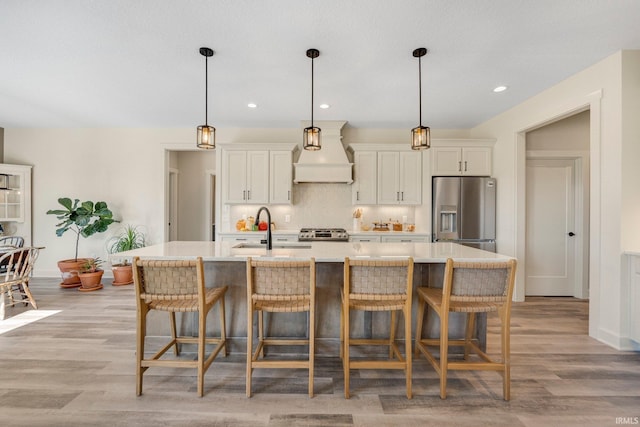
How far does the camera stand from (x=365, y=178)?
Answer: 473 centimetres

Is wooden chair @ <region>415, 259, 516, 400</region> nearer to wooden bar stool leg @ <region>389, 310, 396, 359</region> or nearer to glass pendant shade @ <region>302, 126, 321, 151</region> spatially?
wooden bar stool leg @ <region>389, 310, 396, 359</region>

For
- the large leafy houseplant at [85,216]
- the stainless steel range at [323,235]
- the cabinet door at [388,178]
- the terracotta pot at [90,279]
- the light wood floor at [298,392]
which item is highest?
the cabinet door at [388,178]

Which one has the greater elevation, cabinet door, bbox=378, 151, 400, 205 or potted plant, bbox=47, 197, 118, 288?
cabinet door, bbox=378, 151, 400, 205

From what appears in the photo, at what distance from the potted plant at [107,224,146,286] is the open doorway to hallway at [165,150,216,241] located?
125 centimetres

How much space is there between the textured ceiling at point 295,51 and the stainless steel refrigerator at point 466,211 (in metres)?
1.09

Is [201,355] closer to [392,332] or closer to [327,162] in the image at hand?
[392,332]

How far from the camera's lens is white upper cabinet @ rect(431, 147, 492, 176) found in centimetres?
455

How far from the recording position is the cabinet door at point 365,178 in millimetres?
4711

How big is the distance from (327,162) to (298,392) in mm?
3335

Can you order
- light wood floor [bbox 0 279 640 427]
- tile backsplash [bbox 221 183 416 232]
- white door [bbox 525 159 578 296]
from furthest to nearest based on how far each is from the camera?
1. tile backsplash [bbox 221 183 416 232]
2. white door [bbox 525 159 578 296]
3. light wood floor [bbox 0 279 640 427]

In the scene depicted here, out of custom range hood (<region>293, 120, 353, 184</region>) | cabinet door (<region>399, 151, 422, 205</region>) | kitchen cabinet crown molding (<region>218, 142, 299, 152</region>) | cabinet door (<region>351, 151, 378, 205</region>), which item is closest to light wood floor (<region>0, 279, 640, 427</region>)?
cabinet door (<region>399, 151, 422, 205</region>)

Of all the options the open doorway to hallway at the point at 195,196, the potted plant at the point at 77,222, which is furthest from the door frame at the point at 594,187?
the potted plant at the point at 77,222

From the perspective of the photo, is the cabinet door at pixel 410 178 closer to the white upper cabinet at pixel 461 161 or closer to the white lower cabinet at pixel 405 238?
the white upper cabinet at pixel 461 161

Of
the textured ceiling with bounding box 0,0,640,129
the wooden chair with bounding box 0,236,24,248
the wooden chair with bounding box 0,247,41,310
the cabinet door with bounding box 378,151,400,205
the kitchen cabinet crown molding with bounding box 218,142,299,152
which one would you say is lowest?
the wooden chair with bounding box 0,247,41,310
